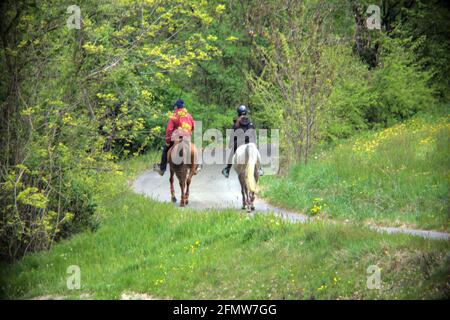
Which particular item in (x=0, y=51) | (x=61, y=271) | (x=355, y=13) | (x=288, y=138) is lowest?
(x=61, y=271)

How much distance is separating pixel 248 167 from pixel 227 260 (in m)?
5.31

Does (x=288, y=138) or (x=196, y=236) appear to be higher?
(x=288, y=138)

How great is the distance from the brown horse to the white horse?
1.67 m

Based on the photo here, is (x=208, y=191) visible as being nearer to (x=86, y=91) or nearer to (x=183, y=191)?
(x=183, y=191)

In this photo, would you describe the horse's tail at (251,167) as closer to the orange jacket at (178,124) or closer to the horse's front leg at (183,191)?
the orange jacket at (178,124)

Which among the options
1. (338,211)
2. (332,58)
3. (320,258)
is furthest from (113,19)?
(332,58)

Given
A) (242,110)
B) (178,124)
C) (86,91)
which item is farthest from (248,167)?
(86,91)

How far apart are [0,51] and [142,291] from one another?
600cm

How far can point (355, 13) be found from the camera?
38.8 m

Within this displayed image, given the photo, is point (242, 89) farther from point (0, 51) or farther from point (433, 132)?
point (0, 51)

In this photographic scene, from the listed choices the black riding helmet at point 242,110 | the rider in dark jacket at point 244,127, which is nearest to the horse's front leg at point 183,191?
the rider in dark jacket at point 244,127

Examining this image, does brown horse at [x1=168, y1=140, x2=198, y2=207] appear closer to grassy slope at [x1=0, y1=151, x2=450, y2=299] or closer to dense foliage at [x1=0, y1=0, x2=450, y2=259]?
dense foliage at [x1=0, y1=0, x2=450, y2=259]

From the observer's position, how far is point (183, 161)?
76.1 ft
